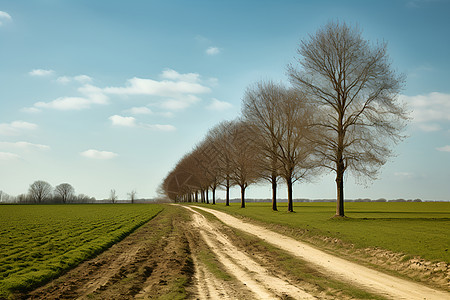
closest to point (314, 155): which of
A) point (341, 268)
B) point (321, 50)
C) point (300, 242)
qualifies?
point (321, 50)

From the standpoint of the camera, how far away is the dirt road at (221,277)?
929cm

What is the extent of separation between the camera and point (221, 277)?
36.2 feet

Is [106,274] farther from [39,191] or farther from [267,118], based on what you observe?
[39,191]

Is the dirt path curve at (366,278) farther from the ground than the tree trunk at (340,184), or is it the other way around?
the tree trunk at (340,184)

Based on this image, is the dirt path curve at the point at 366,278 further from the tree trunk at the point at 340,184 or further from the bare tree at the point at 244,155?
the bare tree at the point at 244,155

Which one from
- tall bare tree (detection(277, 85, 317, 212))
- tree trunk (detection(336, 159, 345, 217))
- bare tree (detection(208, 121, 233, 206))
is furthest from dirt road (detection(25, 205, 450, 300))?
Answer: bare tree (detection(208, 121, 233, 206))

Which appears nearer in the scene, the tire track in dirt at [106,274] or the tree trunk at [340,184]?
the tire track in dirt at [106,274]

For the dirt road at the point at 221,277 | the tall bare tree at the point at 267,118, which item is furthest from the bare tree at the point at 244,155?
the dirt road at the point at 221,277

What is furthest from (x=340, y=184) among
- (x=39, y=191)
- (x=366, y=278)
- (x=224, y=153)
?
(x=39, y=191)

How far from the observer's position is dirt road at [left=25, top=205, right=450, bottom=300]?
9.29m

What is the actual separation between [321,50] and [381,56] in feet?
17.2

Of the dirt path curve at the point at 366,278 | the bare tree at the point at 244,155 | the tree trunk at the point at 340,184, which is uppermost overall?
the bare tree at the point at 244,155

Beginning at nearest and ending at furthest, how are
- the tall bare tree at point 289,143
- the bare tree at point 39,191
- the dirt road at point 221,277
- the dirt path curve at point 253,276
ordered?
1. the dirt path curve at point 253,276
2. the dirt road at point 221,277
3. the tall bare tree at point 289,143
4. the bare tree at point 39,191

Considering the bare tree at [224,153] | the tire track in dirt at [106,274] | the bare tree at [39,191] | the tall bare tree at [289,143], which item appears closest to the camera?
the tire track in dirt at [106,274]
